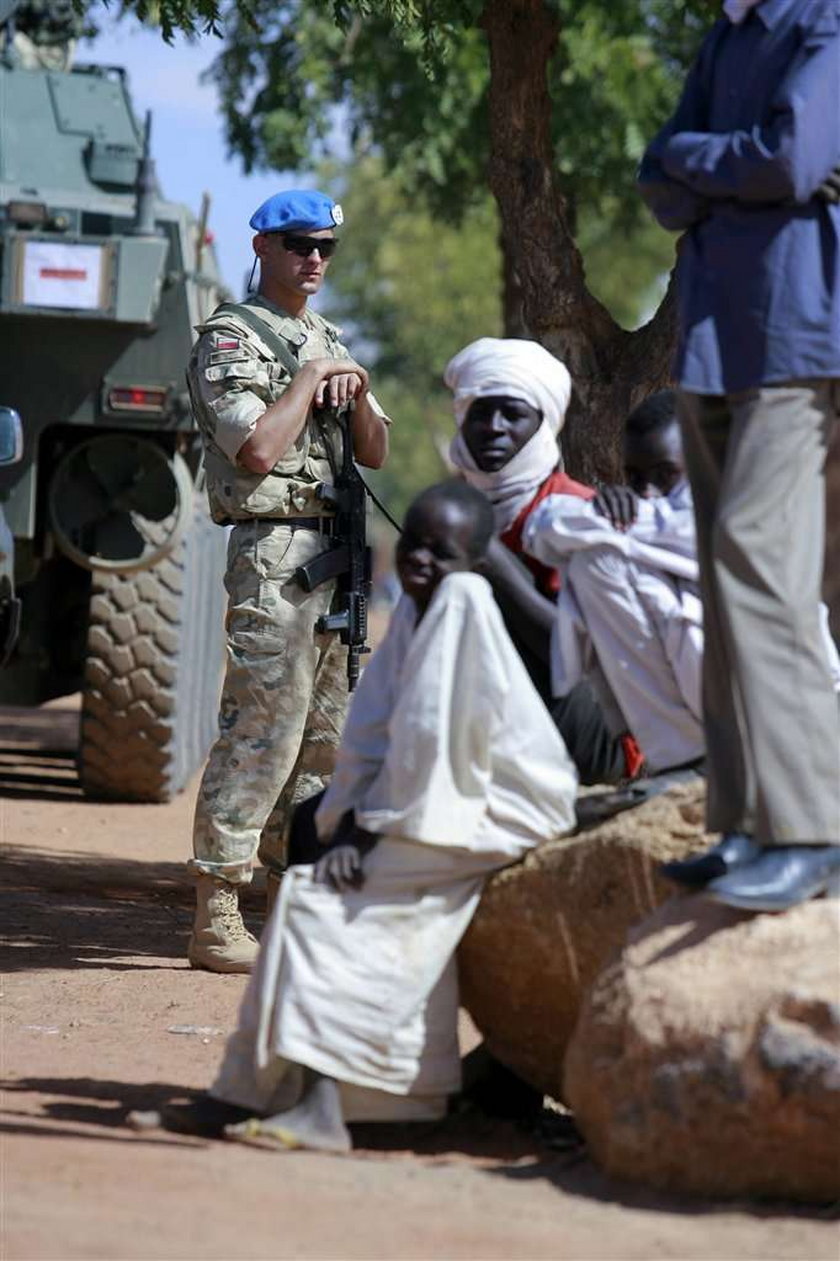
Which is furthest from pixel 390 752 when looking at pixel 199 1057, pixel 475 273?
pixel 475 273

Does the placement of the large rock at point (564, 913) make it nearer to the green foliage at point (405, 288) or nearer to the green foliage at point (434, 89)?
the green foliage at point (434, 89)

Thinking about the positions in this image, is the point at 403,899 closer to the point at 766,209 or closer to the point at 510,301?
the point at 766,209

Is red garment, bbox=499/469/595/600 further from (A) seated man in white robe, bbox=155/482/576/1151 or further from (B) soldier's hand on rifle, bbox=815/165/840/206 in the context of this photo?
(B) soldier's hand on rifle, bbox=815/165/840/206

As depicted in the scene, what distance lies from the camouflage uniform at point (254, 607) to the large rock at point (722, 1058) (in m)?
2.46

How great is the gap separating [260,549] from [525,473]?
1708 mm

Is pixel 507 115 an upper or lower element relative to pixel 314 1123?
upper

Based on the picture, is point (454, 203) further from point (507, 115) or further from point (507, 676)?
point (507, 676)

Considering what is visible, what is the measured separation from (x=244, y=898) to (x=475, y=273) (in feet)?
139

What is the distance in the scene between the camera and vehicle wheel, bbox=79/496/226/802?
11.0m

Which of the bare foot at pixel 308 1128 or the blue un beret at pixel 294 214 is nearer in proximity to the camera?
→ the bare foot at pixel 308 1128

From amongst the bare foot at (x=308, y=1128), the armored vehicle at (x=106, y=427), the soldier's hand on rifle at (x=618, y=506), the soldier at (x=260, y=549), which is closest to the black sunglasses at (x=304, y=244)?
the soldier at (x=260, y=549)

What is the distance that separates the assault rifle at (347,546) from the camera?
22.9ft

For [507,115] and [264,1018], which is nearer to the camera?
[264,1018]

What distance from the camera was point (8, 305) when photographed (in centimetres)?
1021
